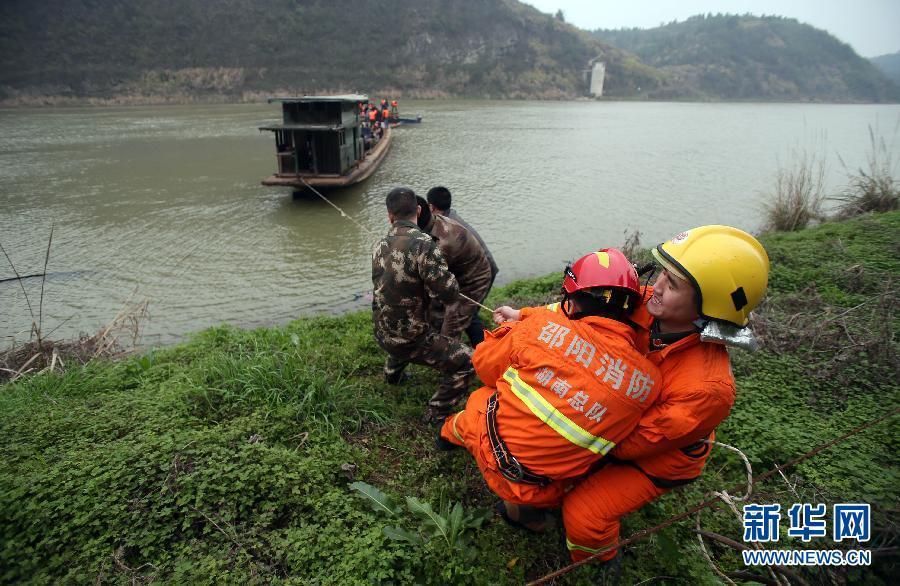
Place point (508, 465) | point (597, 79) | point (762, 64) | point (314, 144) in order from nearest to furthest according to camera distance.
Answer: point (508, 465) < point (314, 144) < point (597, 79) < point (762, 64)

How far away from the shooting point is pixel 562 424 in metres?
1.98

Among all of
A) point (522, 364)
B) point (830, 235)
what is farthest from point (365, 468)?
point (830, 235)

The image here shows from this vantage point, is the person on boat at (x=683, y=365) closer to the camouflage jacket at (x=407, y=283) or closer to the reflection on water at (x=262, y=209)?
the camouflage jacket at (x=407, y=283)

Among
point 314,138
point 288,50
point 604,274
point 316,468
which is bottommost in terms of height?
point 316,468

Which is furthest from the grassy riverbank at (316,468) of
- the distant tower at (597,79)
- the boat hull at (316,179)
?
the distant tower at (597,79)

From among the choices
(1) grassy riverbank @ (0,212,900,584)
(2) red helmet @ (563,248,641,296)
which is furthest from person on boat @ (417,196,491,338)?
(2) red helmet @ (563,248,641,296)

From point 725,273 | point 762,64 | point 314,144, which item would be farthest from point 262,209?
point 762,64

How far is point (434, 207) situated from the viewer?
4.57 meters

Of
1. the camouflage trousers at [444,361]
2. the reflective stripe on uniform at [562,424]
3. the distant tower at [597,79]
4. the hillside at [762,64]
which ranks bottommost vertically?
the camouflage trousers at [444,361]

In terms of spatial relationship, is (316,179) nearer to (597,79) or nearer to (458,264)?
(458,264)

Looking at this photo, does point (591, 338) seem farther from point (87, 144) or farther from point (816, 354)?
point (87, 144)

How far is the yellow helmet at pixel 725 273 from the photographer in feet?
5.98

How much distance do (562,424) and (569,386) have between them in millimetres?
174

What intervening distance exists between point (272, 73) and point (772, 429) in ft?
209
